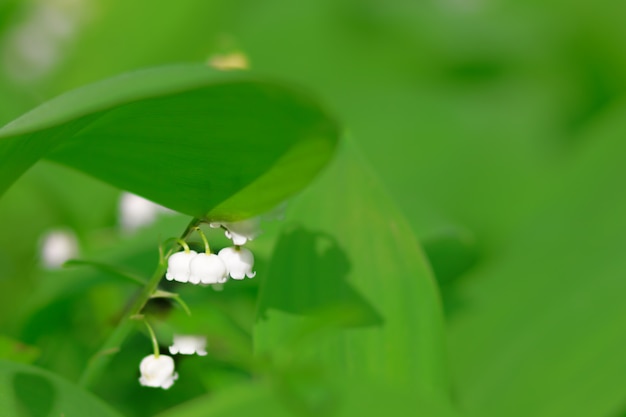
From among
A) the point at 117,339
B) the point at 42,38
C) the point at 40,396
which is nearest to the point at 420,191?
the point at 42,38

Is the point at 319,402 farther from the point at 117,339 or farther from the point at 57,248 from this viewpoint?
the point at 57,248

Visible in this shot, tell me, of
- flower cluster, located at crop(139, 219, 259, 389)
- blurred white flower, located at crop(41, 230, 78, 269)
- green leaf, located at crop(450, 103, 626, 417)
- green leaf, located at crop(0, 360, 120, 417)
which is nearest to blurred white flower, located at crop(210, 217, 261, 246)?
flower cluster, located at crop(139, 219, 259, 389)

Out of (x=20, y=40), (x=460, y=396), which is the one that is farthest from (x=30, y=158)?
(x=20, y=40)

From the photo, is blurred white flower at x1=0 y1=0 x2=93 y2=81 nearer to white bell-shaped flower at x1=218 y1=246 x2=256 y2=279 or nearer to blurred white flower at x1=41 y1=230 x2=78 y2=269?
blurred white flower at x1=41 y1=230 x2=78 y2=269

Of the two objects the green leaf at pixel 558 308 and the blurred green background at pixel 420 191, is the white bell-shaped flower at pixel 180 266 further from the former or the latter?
the green leaf at pixel 558 308

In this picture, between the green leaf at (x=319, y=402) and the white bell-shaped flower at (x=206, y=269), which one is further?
the white bell-shaped flower at (x=206, y=269)

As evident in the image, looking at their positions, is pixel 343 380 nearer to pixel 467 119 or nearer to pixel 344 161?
pixel 344 161

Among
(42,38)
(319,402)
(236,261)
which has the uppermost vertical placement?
(42,38)

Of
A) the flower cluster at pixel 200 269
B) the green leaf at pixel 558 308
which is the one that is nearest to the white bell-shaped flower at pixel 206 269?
the flower cluster at pixel 200 269
